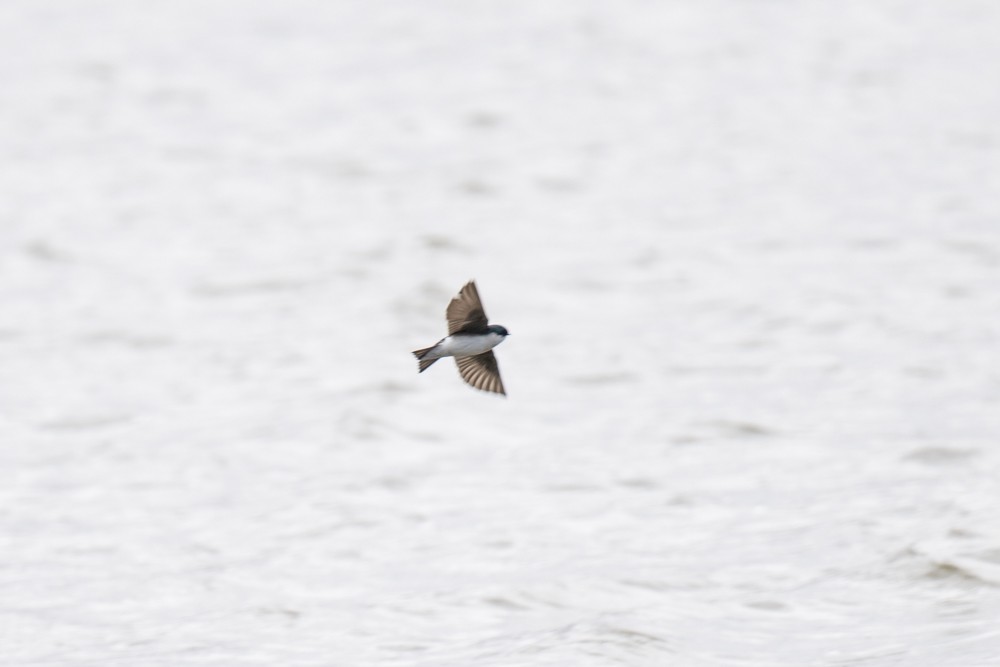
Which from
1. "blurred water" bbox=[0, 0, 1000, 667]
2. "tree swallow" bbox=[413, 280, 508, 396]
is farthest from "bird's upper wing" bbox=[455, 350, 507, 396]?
"blurred water" bbox=[0, 0, 1000, 667]

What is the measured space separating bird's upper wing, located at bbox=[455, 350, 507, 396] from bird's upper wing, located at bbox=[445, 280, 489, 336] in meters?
0.28

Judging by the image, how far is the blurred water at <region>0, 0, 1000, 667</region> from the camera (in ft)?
26.7

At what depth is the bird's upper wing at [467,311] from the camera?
5.84 meters

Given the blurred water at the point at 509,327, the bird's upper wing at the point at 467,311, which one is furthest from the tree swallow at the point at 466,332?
the blurred water at the point at 509,327

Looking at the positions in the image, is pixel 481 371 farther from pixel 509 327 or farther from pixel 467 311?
pixel 509 327

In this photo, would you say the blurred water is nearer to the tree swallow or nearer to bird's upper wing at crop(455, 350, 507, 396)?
bird's upper wing at crop(455, 350, 507, 396)

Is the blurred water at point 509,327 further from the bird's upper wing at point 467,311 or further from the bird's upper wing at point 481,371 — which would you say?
the bird's upper wing at point 467,311

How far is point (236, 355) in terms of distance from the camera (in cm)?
1264

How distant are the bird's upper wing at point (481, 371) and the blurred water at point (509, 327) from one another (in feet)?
5.04

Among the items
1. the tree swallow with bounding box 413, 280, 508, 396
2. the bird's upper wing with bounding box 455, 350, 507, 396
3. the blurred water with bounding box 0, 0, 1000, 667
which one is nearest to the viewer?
the tree swallow with bounding box 413, 280, 508, 396

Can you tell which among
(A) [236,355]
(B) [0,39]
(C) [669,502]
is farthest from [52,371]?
(B) [0,39]

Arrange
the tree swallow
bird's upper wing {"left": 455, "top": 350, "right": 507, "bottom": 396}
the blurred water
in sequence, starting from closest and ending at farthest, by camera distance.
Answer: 1. the tree swallow
2. bird's upper wing {"left": 455, "top": 350, "right": 507, "bottom": 396}
3. the blurred water

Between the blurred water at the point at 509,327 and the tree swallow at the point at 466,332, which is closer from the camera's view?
the tree swallow at the point at 466,332

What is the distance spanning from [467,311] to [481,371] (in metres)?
0.44
